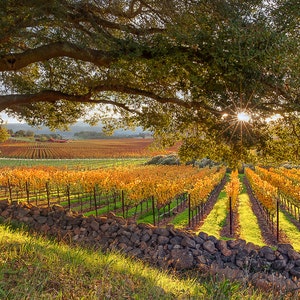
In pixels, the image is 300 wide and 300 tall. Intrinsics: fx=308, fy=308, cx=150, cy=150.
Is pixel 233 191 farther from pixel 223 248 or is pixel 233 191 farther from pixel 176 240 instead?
pixel 176 240

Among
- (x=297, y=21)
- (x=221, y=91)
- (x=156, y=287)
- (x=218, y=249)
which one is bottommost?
(x=218, y=249)

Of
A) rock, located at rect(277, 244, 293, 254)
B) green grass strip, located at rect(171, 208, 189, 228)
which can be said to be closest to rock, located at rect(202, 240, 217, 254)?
rock, located at rect(277, 244, 293, 254)

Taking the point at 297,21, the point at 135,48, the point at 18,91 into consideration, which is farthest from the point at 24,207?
the point at 297,21

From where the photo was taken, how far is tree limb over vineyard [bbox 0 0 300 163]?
6039 mm

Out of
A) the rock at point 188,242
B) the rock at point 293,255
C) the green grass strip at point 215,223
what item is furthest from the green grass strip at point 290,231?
the rock at point 188,242

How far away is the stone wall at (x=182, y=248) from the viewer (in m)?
7.93

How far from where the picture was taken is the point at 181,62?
679 cm

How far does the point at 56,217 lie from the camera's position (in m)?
11.5

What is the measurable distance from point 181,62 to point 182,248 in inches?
203

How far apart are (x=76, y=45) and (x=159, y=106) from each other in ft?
12.6

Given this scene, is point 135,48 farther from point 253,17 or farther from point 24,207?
point 24,207

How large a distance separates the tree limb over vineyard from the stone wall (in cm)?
274

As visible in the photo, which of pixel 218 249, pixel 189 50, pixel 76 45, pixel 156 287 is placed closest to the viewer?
pixel 156 287

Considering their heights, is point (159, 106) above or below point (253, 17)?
below
